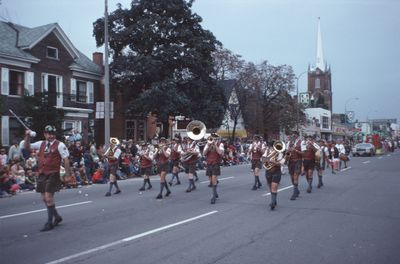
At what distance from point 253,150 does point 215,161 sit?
4.56 m

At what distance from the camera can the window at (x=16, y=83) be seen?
2588cm

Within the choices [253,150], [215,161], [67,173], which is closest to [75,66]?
[253,150]

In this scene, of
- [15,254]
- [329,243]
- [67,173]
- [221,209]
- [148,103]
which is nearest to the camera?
[15,254]

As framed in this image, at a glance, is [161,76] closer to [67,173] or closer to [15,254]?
[67,173]

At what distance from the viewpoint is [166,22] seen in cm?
3075

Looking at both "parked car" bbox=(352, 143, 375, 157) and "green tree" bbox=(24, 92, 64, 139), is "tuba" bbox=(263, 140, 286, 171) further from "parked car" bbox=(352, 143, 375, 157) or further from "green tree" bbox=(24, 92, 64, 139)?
"parked car" bbox=(352, 143, 375, 157)

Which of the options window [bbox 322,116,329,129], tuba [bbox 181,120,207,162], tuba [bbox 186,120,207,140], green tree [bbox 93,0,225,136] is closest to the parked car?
green tree [bbox 93,0,225,136]

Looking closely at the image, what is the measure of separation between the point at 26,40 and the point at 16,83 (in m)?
3.55

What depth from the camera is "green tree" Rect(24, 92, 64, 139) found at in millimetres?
20641

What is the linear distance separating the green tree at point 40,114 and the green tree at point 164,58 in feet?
29.7

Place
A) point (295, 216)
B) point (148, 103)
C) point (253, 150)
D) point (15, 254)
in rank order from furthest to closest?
point (148, 103) < point (253, 150) < point (295, 216) < point (15, 254)

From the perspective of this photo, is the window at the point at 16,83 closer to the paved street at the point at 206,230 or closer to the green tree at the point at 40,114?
the green tree at the point at 40,114

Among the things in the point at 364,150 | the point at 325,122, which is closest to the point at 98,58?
the point at 364,150

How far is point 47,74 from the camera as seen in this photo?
28.2m
